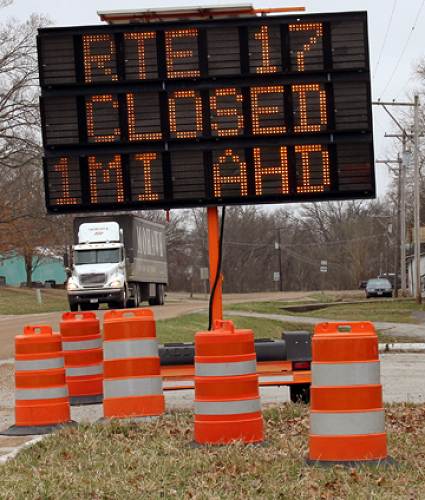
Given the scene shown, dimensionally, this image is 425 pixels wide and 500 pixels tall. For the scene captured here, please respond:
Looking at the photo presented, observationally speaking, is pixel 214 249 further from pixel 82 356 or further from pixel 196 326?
pixel 196 326

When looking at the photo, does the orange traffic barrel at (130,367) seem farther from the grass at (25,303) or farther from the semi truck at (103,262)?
the grass at (25,303)


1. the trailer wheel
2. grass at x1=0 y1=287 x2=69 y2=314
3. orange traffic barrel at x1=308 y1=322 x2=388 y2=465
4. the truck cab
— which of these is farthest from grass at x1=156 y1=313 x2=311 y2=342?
orange traffic barrel at x1=308 y1=322 x2=388 y2=465

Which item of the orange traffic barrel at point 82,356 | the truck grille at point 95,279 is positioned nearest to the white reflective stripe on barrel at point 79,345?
the orange traffic barrel at point 82,356

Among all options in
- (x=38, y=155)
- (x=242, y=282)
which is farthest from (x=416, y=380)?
(x=242, y=282)

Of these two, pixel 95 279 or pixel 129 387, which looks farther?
pixel 95 279

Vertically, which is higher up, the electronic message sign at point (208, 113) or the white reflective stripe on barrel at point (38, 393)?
the electronic message sign at point (208, 113)

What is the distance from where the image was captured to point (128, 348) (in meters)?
10.1

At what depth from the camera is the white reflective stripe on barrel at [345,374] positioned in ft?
24.4

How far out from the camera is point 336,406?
743 cm

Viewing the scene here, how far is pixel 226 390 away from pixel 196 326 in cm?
2284

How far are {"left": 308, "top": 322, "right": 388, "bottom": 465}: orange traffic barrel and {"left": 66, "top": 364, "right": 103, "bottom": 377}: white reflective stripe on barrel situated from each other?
5703mm

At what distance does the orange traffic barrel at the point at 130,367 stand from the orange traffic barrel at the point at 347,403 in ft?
9.74

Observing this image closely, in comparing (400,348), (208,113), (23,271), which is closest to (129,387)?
(208,113)

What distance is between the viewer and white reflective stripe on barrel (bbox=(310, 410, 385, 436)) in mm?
7398
